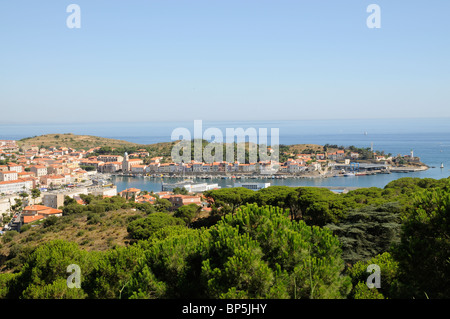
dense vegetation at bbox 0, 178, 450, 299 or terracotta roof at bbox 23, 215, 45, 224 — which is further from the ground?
dense vegetation at bbox 0, 178, 450, 299

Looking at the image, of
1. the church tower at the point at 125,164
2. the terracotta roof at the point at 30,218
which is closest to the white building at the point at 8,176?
the church tower at the point at 125,164

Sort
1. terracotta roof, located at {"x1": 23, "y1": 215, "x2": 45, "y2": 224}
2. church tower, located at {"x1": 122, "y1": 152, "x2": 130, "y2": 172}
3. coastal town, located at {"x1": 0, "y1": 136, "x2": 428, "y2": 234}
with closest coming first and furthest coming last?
terracotta roof, located at {"x1": 23, "y1": 215, "x2": 45, "y2": 224}
coastal town, located at {"x1": 0, "y1": 136, "x2": 428, "y2": 234}
church tower, located at {"x1": 122, "y1": 152, "x2": 130, "y2": 172}

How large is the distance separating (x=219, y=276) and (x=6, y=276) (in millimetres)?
4778

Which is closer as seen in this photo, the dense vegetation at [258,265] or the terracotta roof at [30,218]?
the dense vegetation at [258,265]

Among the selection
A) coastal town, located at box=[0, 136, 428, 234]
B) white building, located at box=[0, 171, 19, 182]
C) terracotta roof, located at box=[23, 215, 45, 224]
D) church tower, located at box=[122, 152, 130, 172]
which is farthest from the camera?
church tower, located at box=[122, 152, 130, 172]

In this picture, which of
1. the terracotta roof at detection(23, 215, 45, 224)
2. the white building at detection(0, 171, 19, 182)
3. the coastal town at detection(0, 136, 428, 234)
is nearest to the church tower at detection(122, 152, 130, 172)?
the coastal town at detection(0, 136, 428, 234)

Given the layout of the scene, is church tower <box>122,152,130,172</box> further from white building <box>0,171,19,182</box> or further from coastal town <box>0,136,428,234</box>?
white building <box>0,171,19,182</box>

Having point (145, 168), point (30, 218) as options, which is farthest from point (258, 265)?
Result: point (145, 168)

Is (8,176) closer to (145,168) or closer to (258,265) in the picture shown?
(145,168)

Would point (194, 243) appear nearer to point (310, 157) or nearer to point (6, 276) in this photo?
point (6, 276)

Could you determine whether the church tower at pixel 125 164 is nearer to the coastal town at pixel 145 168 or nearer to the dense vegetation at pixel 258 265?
the coastal town at pixel 145 168

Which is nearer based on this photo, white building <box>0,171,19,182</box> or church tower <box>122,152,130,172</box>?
white building <box>0,171,19,182</box>

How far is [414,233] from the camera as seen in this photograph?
3789 millimetres
